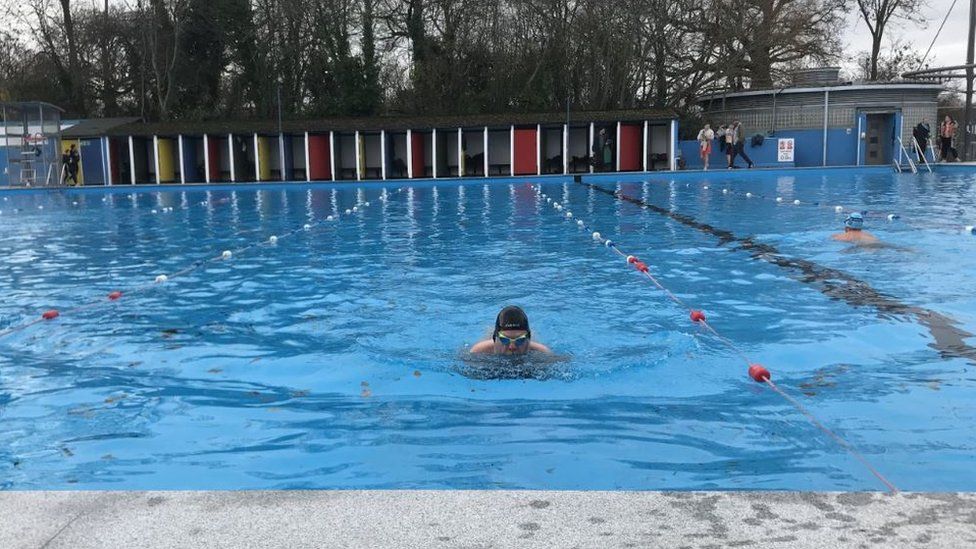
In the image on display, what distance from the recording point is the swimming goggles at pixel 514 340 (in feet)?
20.5

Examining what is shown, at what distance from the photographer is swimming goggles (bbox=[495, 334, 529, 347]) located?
6.25 metres

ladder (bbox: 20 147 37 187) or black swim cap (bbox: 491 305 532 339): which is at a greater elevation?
ladder (bbox: 20 147 37 187)

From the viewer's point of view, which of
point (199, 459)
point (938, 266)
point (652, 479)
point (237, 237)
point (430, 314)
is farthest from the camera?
point (237, 237)

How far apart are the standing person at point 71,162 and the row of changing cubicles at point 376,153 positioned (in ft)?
2.47

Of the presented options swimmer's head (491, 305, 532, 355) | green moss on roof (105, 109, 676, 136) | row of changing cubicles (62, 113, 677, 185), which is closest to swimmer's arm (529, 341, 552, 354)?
swimmer's head (491, 305, 532, 355)

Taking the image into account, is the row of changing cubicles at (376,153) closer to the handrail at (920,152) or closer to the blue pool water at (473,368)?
the handrail at (920,152)

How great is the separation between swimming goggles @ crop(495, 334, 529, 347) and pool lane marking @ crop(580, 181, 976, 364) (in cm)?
326

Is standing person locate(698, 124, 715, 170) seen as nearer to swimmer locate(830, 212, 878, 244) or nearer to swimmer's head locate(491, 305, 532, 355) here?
swimmer locate(830, 212, 878, 244)

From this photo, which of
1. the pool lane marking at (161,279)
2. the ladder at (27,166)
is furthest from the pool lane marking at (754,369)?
the ladder at (27,166)

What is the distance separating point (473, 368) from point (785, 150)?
29.4 meters

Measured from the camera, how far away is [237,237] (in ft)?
51.0

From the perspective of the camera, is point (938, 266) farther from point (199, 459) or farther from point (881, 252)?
point (199, 459)

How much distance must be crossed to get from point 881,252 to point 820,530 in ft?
32.5

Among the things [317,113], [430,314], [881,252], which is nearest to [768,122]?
[317,113]
